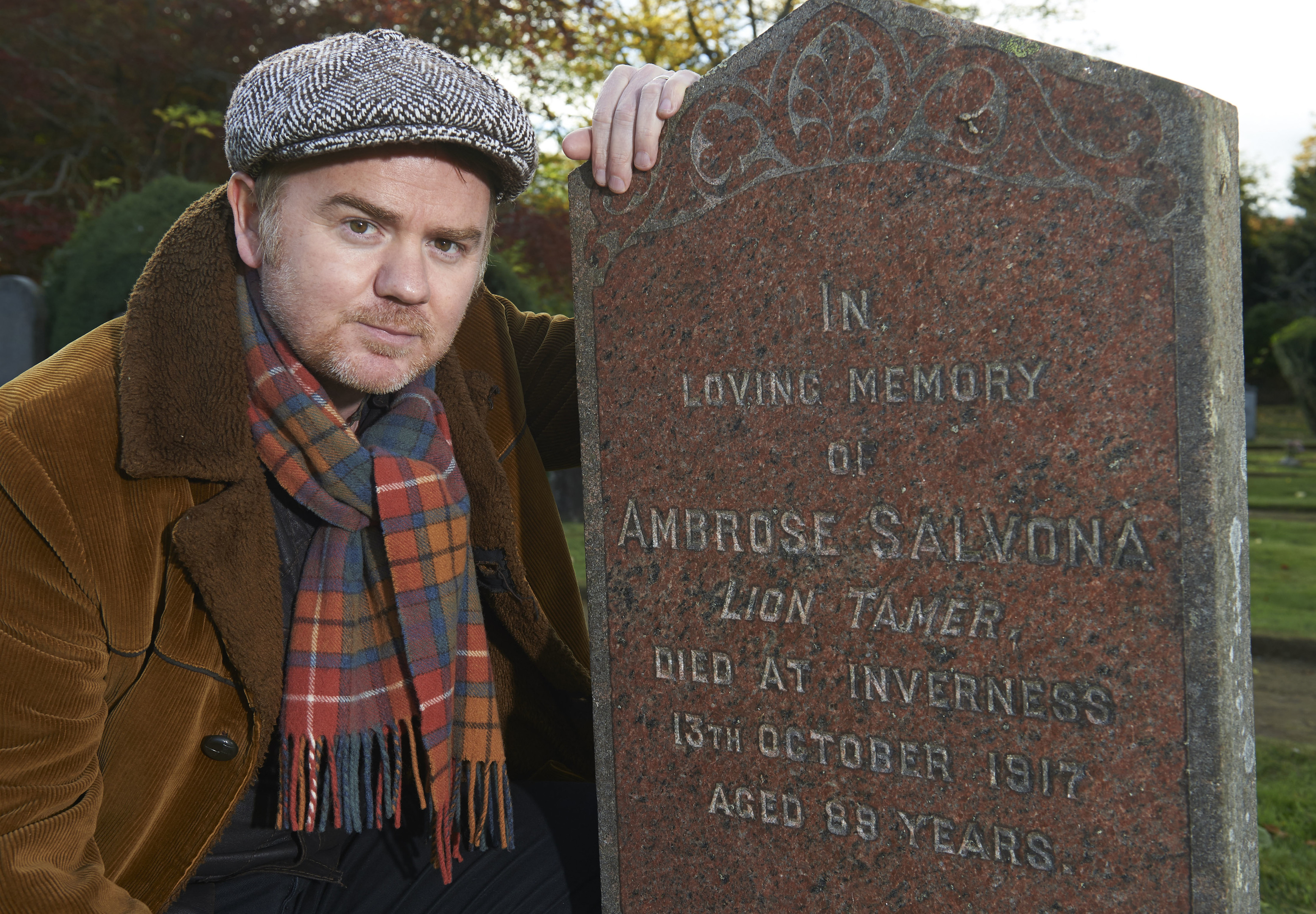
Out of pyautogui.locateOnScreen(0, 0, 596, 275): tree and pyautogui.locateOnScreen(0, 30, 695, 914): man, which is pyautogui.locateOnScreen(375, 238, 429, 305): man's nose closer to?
pyautogui.locateOnScreen(0, 30, 695, 914): man

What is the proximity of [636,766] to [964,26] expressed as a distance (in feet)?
4.88

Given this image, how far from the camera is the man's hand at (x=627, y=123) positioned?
1944 millimetres

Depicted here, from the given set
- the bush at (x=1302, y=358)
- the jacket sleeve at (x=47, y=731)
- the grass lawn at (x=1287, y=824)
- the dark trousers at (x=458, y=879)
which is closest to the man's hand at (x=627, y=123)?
the jacket sleeve at (x=47, y=731)

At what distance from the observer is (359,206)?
1964 mm

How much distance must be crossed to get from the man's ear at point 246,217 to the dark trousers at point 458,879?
4.09 ft

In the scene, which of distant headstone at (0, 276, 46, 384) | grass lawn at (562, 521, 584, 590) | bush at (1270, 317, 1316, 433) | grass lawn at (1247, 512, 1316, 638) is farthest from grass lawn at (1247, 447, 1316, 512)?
distant headstone at (0, 276, 46, 384)

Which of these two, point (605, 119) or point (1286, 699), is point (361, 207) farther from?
point (1286, 699)

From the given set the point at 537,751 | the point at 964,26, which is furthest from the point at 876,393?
the point at 537,751

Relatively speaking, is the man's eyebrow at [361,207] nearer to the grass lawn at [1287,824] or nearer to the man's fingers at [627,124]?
the man's fingers at [627,124]

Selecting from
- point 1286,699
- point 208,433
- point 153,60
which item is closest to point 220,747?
point 208,433

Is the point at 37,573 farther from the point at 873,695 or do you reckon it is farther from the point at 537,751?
the point at 873,695

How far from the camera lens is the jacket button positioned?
75.9 inches

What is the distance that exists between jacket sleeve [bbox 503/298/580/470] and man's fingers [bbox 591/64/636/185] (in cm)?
66

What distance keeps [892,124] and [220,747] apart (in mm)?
1648
